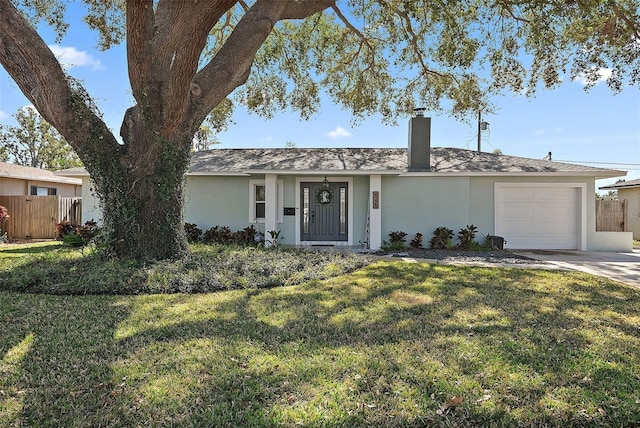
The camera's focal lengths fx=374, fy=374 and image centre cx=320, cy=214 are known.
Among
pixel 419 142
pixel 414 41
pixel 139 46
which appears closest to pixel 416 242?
pixel 419 142

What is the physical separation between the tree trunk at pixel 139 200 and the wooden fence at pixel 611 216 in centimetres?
1369

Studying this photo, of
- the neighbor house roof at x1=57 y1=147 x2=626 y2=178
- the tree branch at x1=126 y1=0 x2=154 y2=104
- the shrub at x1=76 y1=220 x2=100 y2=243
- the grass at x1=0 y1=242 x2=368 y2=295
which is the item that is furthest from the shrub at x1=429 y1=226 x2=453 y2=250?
the shrub at x1=76 y1=220 x2=100 y2=243

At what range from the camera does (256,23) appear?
805 centimetres

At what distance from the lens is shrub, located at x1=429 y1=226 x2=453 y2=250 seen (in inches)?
466

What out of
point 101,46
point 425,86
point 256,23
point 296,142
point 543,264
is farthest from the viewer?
point 296,142

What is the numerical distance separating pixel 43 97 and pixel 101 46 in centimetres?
537

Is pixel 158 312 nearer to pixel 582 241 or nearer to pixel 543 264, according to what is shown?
pixel 543 264

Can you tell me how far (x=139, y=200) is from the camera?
24.7 feet

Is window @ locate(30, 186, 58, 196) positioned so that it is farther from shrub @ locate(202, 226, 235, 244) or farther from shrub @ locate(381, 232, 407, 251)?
shrub @ locate(381, 232, 407, 251)

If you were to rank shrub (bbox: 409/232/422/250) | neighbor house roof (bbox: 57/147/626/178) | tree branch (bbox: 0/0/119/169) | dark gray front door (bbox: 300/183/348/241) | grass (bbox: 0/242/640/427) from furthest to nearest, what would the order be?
dark gray front door (bbox: 300/183/348/241) → shrub (bbox: 409/232/422/250) → neighbor house roof (bbox: 57/147/626/178) → tree branch (bbox: 0/0/119/169) → grass (bbox: 0/242/640/427)

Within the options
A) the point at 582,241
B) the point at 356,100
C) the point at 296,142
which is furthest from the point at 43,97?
the point at 296,142

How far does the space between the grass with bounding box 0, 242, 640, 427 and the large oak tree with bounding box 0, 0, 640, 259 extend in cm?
276

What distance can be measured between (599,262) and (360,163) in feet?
23.2

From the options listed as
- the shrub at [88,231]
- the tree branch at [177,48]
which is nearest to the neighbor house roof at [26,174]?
the shrub at [88,231]
